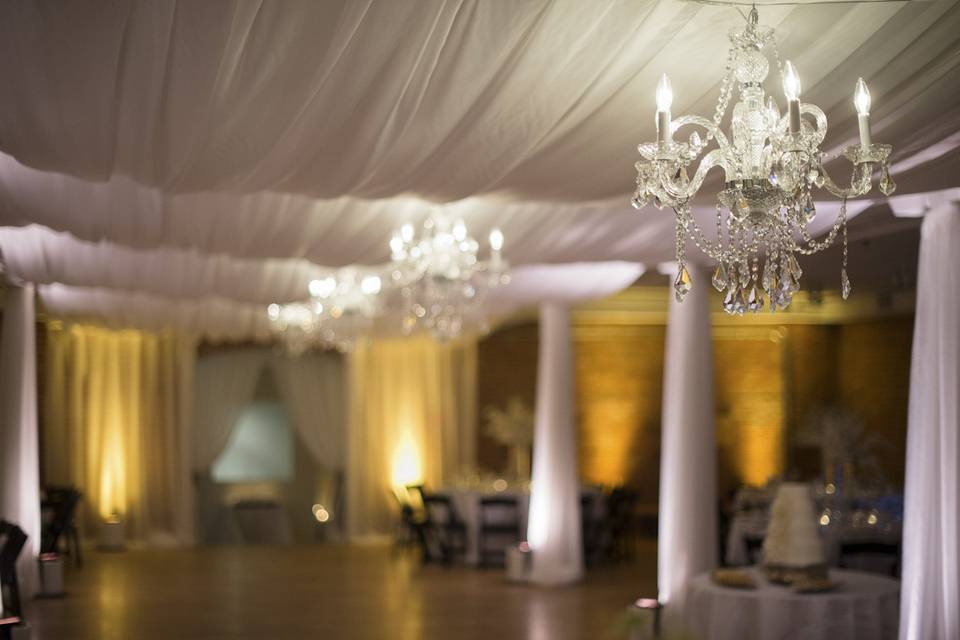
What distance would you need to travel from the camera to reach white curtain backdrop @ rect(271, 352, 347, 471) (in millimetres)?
15906

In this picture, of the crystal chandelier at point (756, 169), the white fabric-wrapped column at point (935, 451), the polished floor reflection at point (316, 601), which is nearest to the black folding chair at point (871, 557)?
the polished floor reflection at point (316, 601)

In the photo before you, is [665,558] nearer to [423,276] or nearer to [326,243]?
[423,276]

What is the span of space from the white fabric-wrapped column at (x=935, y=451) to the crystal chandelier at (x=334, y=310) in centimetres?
479

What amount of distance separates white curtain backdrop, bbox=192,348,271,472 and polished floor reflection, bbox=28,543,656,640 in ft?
6.82

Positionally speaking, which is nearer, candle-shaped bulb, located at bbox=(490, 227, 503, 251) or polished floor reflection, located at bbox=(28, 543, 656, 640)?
candle-shaped bulb, located at bbox=(490, 227, 503, 251)

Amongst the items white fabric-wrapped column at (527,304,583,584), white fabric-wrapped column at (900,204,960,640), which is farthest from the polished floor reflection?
white fabric-wrapped column at (900,204,960,640)

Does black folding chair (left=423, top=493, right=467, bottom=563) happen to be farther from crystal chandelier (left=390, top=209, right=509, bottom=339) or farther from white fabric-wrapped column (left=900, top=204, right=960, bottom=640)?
white fabric-wrapped column (left=900, top=204, right=960, bottom=640)

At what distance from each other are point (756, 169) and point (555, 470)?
7785 mm

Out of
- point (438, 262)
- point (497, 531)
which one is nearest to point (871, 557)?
point (438, 262)

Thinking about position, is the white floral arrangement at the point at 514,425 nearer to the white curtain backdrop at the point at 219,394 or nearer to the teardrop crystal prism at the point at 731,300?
the white curtain backdrop at the point at 219,394

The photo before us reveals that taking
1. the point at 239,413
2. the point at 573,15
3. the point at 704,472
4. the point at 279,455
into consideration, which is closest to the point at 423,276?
the point at 704,472

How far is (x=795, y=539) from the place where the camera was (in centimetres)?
683

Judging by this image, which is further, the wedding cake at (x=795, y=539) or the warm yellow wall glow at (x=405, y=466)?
the warm yellow wall glow at (x=405, y=466)

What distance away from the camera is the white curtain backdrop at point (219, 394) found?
51.4 ft
